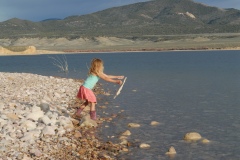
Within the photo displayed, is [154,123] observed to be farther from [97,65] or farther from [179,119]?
[97,65]

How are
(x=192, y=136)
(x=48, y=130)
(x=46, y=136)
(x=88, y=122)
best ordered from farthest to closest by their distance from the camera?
(x=88, y=122), (x=192, y=136), (x=48, y=130), (x=46, y=136)

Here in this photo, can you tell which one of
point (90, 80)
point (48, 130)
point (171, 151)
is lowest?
point (171, 151)

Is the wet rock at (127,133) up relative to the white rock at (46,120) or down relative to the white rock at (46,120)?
down

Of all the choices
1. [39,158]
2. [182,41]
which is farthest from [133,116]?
[182,41]

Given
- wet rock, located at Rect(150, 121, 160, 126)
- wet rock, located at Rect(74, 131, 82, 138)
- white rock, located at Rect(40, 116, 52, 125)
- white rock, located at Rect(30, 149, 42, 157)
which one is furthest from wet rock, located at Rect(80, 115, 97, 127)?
white rock, located at Rect(30, 149, 42, 157)

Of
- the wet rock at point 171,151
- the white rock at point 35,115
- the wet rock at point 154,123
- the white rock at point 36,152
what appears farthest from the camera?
the wet rock at point 154,123

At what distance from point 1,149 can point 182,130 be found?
5944mm

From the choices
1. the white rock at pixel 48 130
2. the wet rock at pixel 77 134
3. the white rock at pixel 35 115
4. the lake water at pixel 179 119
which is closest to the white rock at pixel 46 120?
the white rock at pixel 35 115

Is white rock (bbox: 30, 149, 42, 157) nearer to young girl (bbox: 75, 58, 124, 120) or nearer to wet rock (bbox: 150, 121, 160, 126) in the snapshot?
young girl (bbox: 75, 58, 124, 120)

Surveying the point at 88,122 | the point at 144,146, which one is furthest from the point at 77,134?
the point at 144,146

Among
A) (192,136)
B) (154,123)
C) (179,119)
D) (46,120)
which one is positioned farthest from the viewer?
(179,119)

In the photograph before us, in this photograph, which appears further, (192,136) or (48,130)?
(192,136)

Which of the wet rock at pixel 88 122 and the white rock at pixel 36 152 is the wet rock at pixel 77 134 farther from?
the white rock at pixel 36 152

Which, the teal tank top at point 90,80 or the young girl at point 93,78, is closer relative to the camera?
the young girl at point 93,78
